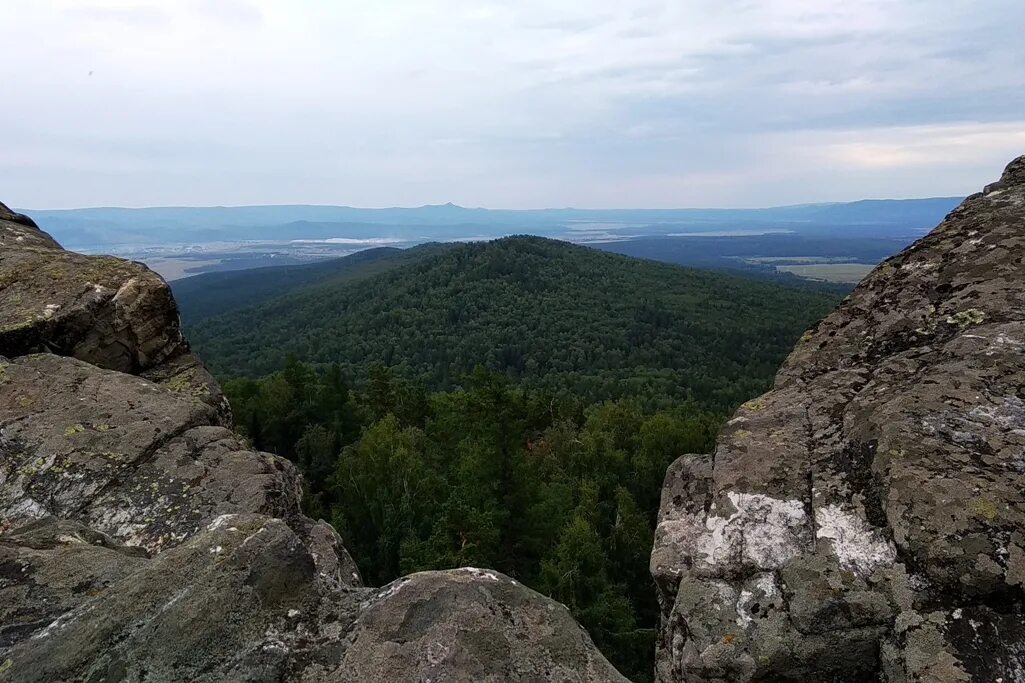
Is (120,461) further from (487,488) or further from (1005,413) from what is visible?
(487,488)

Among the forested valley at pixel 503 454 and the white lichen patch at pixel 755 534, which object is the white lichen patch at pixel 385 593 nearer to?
the white lichen patch at pixel 755 534

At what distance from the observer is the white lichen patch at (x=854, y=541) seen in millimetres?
4832

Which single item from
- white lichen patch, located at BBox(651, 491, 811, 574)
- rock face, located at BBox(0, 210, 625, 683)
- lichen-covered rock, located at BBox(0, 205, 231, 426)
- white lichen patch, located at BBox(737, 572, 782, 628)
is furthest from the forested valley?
white lichen patch, located at BBox(737, 572, 782, 628)

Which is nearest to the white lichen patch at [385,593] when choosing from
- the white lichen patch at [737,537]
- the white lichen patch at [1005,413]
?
the white lichen patch at [737,537]

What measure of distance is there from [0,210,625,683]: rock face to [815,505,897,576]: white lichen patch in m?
2.21

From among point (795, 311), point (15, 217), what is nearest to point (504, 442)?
point (15, 217)

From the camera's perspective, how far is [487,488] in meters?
27.7

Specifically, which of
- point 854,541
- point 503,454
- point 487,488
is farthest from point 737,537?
point 503,454

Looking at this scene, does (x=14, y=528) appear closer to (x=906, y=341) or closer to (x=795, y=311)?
(x=906, y=341)

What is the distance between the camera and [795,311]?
16300 centimetres

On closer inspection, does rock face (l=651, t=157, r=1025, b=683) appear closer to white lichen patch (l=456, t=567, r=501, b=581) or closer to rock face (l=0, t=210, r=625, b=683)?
rock face (l=0, t=210, r=625, b=683)

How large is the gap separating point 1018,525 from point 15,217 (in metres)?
20.1

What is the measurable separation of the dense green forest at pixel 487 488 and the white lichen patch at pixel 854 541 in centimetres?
1787

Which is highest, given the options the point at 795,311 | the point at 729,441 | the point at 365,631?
the point at 729,441
